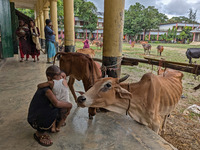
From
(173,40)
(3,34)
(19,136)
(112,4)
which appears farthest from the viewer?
(173,40)

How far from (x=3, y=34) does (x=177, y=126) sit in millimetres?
7738

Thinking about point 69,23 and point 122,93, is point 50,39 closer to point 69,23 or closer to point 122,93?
point 69,23

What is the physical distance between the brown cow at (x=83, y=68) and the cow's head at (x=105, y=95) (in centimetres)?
46

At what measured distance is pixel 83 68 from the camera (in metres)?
2.83

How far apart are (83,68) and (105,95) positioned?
79 centimetres

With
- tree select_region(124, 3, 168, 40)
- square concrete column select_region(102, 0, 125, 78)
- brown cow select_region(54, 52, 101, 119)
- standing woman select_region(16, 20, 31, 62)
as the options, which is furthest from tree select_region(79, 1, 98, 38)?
brown cow select_region(54, 52, 101, 119)

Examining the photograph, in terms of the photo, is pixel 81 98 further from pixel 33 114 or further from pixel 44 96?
pixel 33 114

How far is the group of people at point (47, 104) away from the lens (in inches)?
79.1

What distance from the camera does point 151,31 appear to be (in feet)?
130

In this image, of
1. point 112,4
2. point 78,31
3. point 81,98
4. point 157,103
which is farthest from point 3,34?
point 78,31

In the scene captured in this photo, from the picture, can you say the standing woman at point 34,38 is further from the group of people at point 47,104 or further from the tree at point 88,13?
the tree at point 88,13

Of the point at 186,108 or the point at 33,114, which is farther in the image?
the point at 186,108

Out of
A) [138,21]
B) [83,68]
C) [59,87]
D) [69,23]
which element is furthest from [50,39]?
[138,21]

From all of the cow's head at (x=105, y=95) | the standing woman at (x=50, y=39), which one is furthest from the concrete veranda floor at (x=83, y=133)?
the standing woman at (x=50, y=39)
